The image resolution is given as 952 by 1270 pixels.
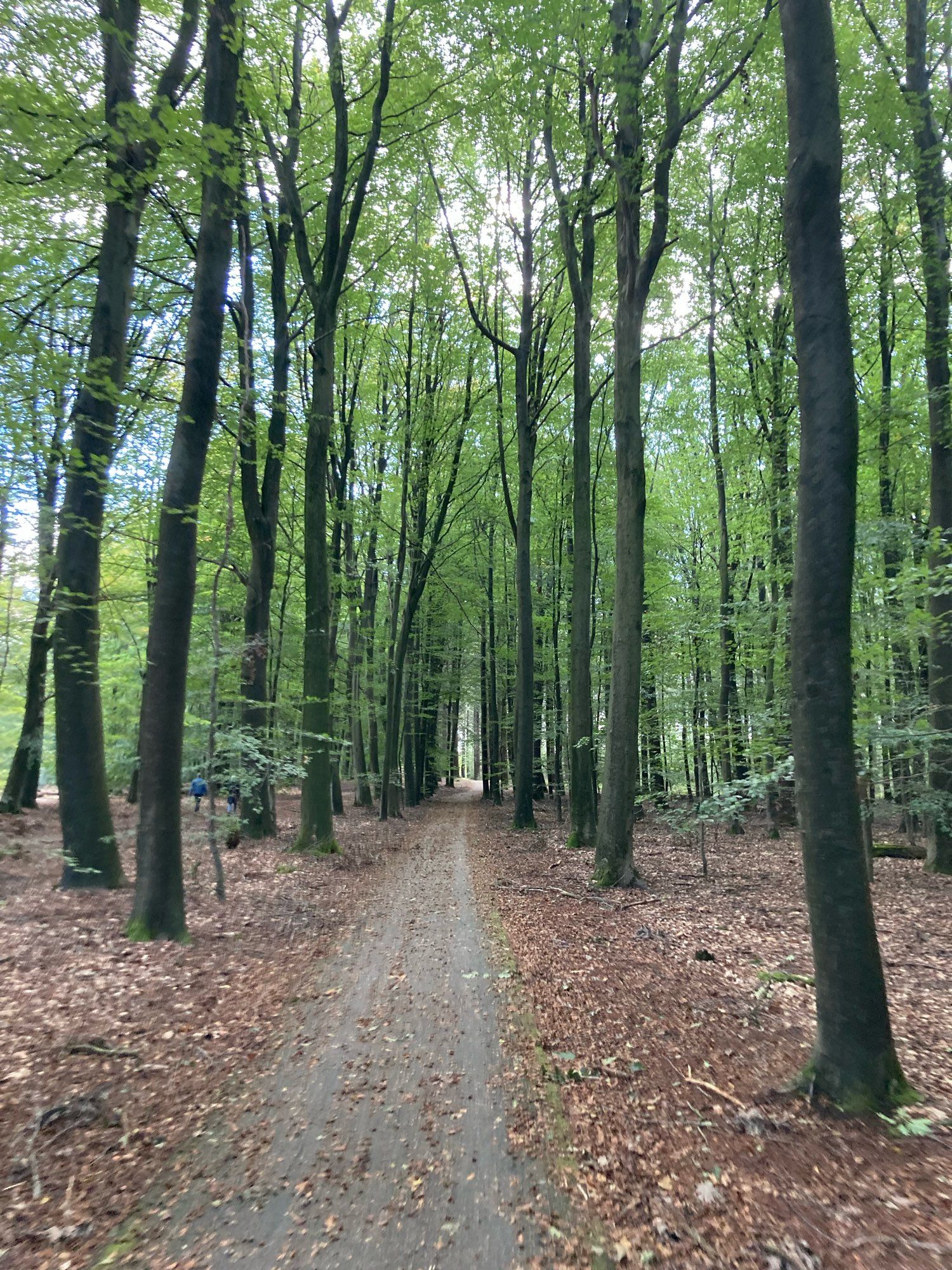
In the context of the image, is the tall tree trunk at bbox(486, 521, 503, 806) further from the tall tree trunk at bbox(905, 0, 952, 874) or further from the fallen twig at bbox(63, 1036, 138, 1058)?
the fallen twig at bbox(63, 1036, 138, 1058)

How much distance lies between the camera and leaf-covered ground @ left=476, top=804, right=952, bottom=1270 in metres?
2.83

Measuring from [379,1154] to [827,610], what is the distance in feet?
12.8

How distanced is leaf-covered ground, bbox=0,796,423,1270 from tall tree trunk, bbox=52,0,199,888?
2.10 feet

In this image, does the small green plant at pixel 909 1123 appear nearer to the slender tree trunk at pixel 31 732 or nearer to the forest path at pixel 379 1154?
the forest path at pixel 379 1154

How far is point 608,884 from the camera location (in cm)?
1005

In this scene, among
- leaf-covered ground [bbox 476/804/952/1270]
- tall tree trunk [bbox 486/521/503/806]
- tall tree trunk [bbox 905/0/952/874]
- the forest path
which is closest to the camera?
leaf-covered ground [bbox 476/804/952/1270]

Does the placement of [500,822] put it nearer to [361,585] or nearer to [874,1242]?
[361,585]

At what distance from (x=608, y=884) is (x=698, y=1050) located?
548 centimetres

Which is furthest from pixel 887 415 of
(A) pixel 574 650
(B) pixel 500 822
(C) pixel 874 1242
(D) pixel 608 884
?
(B) pixel 500 822

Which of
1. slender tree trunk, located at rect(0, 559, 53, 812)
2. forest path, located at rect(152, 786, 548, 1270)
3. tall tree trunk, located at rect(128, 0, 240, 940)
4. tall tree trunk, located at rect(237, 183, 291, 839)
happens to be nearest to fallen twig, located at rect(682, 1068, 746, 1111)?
forest path, located at rect(152, 786, 548, 1270)

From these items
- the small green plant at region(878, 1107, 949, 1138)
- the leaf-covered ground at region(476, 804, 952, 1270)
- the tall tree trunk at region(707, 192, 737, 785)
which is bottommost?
the leaf-covered ground at region(476, 804, 952, 1270)

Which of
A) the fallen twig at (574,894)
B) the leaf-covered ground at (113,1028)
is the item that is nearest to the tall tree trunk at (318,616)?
the leaf-covered ground at (113,1028)

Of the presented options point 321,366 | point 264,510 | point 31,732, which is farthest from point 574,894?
point 31,732

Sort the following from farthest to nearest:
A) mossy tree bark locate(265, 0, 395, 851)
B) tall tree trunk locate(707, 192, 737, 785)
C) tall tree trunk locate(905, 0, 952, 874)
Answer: tall tree trunk locate(707, 192, 737, 785), mossy tree bark locate(265, 0, 395, 851), tall tree trunk locate(905, 0, 952, 874)
